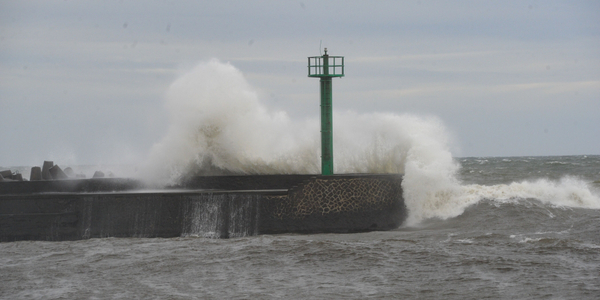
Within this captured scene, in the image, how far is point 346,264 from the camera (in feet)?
32.7

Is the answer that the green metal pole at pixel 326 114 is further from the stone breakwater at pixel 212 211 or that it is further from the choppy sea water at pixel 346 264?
the choppy sea water at pixel 346 264

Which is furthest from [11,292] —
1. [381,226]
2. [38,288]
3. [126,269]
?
[381,226]

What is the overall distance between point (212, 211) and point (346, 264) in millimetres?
4753

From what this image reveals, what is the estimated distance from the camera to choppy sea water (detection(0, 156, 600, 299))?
325 inches

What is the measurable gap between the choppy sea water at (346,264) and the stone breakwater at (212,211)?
588 millimetres

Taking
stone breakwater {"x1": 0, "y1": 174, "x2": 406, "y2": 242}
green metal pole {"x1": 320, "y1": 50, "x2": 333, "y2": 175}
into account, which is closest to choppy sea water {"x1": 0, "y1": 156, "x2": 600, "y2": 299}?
stone breakwater {"x1": 0, "y1": 174, "x2": 406, "y2": 242}

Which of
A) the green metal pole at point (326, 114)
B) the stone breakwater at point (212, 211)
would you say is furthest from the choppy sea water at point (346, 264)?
the green metal pole at point (326, 114)

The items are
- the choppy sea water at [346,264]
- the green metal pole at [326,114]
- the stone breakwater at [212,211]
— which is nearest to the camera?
the choppy sea water at [346,264]

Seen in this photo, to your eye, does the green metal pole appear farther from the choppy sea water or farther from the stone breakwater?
the choppy sea water

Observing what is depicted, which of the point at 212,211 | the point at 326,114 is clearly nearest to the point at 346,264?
the point at 212,211

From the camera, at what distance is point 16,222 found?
563 inches

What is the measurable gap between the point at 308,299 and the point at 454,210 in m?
8.04

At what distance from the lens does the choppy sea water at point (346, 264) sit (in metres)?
8.27

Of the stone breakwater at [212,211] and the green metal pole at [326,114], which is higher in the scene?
the green metal pole at [326,114]
